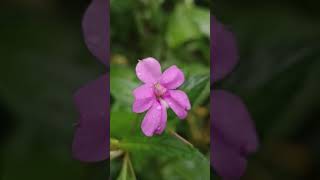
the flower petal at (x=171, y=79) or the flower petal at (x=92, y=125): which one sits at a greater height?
the flower petal at (x=171, y=79)

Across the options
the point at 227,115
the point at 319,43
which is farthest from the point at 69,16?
the point at 319,43

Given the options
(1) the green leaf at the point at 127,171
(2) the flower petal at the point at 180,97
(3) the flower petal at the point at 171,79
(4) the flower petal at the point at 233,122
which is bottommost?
(1) the green leaf at the point at 127,171

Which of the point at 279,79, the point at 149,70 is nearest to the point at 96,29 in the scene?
the point at 149,70

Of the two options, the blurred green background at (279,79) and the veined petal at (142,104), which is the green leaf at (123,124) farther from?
the blurred green background at (279,79)

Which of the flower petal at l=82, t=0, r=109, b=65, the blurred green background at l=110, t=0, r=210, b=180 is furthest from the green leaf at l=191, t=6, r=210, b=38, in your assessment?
the flower petal at l=82, t=0, r=109, b=65

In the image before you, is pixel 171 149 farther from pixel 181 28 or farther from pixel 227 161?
pixel 181 28

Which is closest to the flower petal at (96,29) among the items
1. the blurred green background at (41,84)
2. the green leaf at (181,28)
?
the blurred green background at (41,84)
